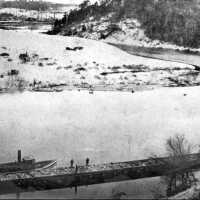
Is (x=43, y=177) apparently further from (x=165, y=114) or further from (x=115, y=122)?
(x=165, y=114)

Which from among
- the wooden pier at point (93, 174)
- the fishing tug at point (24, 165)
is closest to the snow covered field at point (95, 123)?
the fishing tug at point (24, 165)

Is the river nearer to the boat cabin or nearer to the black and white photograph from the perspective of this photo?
the black and white photograph

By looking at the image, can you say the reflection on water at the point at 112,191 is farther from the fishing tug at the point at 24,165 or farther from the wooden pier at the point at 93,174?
the fishing tug at the point at 24,165

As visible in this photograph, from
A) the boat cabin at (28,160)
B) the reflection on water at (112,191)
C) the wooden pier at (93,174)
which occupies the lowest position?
the reflection on water at (112,191)

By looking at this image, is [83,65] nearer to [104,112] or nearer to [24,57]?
[24,57]

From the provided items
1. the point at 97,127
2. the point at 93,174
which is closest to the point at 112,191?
the point at 93,174

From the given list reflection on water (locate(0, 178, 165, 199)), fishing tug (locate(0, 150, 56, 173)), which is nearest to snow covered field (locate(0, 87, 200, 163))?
fishing tug (locate(0, 150, 56, 173))
